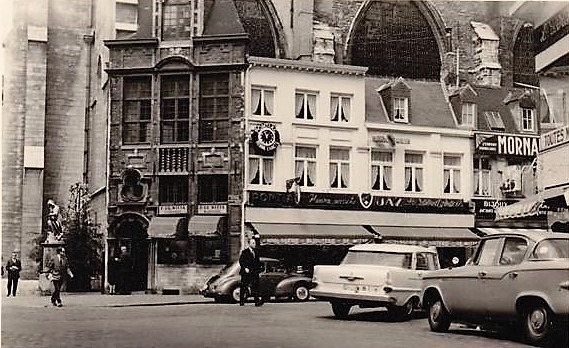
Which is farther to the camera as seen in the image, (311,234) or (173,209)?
(173,209)

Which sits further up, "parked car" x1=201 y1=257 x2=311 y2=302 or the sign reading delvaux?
the sign reading delvaux

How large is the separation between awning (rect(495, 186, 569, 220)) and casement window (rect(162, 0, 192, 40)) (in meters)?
2.52

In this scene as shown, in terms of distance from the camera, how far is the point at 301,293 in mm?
6379

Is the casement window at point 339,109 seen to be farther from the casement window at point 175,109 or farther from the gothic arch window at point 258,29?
the casement window at point 175,109

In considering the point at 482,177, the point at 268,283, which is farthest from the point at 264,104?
the point at 482,177

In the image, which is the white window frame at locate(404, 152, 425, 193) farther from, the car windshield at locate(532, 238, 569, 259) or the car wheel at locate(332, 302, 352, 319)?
the car windshield at locate(532, 238, 569, 259)

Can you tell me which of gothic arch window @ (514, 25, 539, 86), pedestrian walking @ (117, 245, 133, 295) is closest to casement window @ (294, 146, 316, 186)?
pedestrian walking @ (117, 245, 133, 295)

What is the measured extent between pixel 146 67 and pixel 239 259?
1.52 m

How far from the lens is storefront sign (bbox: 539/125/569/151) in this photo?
597 centimetres

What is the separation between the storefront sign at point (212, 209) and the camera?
6.44 meters

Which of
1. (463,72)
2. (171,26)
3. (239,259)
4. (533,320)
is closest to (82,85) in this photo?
(171,26)

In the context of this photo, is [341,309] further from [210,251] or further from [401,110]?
[401,110]

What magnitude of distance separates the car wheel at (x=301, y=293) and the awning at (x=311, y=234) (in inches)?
11.8

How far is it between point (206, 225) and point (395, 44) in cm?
186
